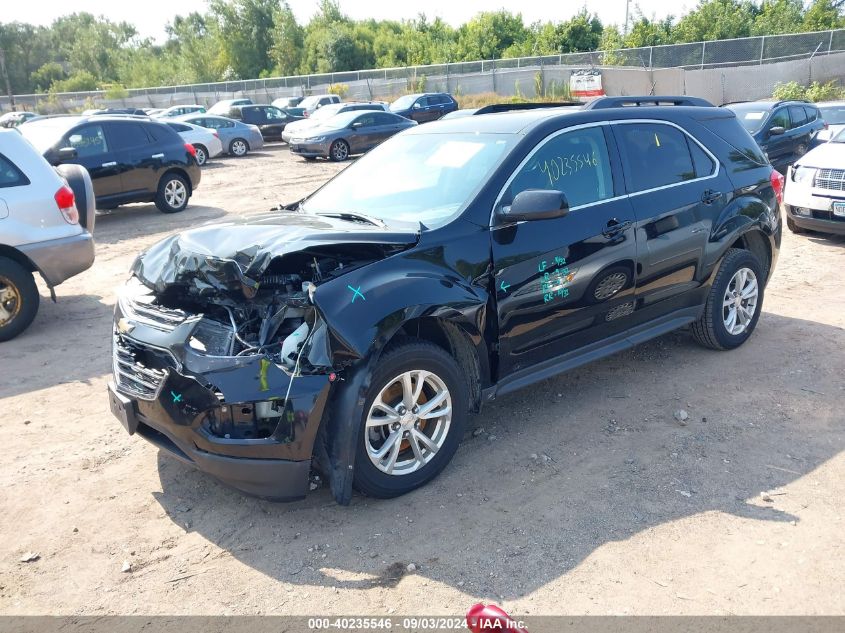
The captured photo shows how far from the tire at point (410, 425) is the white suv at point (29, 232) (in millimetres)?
4508

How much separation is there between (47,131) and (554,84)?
27465mm

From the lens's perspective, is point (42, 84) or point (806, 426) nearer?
point (806, 426)

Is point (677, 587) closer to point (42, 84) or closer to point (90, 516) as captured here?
point (90, 516)

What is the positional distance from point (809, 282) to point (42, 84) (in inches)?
3123

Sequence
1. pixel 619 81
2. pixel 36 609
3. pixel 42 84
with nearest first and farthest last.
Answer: pixel 36 609, pixel 619 81, pixel 42 84

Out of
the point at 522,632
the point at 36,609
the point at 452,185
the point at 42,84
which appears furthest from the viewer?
the point at 42,84

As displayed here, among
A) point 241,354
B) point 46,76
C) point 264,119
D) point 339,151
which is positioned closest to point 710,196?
point 241,354

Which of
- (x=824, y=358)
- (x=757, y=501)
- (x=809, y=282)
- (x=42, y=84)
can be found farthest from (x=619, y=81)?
(x=42, y=84)

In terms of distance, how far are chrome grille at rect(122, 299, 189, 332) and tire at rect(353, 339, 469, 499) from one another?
3.65 ft

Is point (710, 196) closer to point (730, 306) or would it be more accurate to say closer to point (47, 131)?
point (730, 306)

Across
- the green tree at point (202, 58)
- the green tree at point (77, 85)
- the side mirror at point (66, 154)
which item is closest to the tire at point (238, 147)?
the side mirror at point (66, 154)

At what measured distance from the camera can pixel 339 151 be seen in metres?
21.1

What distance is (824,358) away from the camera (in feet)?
18.8

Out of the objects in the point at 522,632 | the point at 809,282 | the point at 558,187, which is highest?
the point at 558,187
